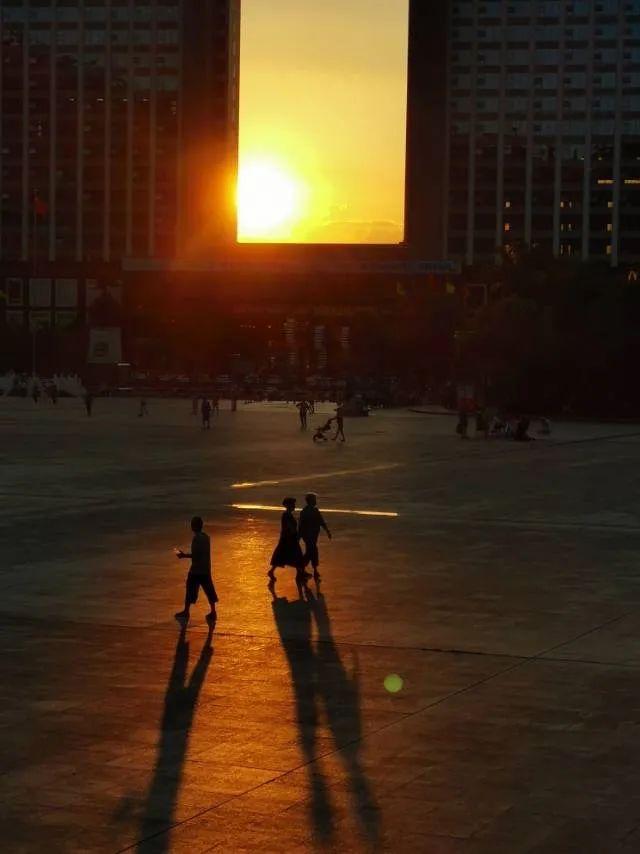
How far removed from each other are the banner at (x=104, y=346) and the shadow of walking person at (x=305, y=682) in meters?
117

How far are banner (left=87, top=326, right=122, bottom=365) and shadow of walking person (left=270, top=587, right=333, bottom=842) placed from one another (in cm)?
11688

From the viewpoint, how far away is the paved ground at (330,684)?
29.5 feet

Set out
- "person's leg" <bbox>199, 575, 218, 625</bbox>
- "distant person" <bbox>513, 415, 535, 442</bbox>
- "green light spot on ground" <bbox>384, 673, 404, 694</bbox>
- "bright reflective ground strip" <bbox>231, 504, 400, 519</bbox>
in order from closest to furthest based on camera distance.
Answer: "green light spot on ground" <bbox>384, 673, 404, 694</bbox>, "person's leg" <bbox>199, 575, 218, 625</bbox>, "bright reflective ground strip" <bbox>231, 504, 400, 519</bbox>, "distant person" <bbox>513, 415, 535, 442</bbox>

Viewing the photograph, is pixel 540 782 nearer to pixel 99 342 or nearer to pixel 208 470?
pixel 208 470

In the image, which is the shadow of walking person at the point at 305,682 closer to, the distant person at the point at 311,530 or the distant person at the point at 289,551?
the distant person at the point at 289,551

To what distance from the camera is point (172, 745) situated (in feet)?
35.2

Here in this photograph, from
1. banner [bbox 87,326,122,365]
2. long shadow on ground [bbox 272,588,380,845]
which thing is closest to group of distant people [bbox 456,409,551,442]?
long shadow on ground [bbox 272,588,380,845]

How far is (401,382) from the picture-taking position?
138m

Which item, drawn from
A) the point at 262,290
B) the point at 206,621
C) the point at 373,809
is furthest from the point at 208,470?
the point at 262,290

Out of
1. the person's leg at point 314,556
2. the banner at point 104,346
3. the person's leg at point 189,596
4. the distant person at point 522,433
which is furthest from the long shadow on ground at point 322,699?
the banner at point 104,346

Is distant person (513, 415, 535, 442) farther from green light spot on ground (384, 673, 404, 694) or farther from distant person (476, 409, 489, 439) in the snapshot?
green light spot on ground (384, 673, 404, 694)

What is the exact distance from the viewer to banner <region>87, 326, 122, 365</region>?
133 m

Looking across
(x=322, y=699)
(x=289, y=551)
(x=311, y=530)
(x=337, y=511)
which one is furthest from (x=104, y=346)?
(x=322, y=699)

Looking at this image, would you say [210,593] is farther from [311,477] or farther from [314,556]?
[311,477]
